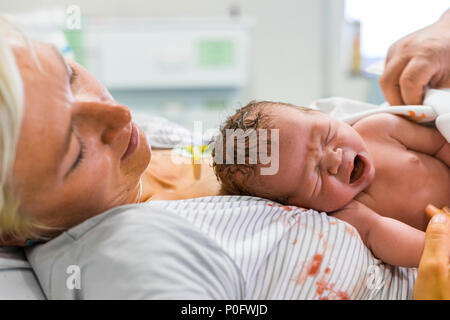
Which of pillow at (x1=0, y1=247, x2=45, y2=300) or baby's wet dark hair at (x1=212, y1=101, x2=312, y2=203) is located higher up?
baby's wet dark hair at (x1=212, y1=101, x2=312, y2=203)

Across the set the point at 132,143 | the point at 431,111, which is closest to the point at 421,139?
the point at 431,111

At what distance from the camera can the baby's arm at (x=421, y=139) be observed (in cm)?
89

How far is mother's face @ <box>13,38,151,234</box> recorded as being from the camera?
0.57 meters

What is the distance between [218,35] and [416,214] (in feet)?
6.68

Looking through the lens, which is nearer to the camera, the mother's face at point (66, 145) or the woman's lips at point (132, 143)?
Result: the mother's face at point (66, 145)

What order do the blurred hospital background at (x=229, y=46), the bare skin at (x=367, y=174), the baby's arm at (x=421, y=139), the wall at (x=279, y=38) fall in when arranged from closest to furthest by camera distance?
the bare skin at (x=367, y=174)
the baby's arm at (x=421, y=139)
the blurred hospital background at (x=229, y=46)
the wall at (x=279, y=38)

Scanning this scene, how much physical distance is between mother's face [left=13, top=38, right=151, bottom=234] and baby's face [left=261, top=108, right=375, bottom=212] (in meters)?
0.26

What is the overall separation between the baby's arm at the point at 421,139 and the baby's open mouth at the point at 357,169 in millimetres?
116

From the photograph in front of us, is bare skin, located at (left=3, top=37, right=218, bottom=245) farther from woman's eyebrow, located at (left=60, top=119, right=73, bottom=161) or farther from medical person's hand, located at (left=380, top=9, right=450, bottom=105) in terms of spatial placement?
medical person's hand, located at (left=380, top=9, right=450, bottom=105)

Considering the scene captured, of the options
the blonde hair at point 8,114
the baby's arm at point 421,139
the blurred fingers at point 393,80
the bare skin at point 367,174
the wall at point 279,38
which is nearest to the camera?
the blonde hair at point 8,114

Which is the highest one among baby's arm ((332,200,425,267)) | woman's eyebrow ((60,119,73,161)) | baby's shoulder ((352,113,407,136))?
woman's eyebrow ((60,119,73,161))

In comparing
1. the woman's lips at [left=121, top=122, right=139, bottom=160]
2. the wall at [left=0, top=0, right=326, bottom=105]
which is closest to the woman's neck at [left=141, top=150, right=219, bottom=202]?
the woman's lips at [left=121, top=122, right=139, bottom=160]

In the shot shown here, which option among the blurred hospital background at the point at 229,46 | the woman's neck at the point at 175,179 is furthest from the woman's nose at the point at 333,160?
the blurred hospital background at the point at 229,46

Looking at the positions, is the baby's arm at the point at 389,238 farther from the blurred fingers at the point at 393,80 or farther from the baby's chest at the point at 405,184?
the blurred fingers at the point at 393,80
